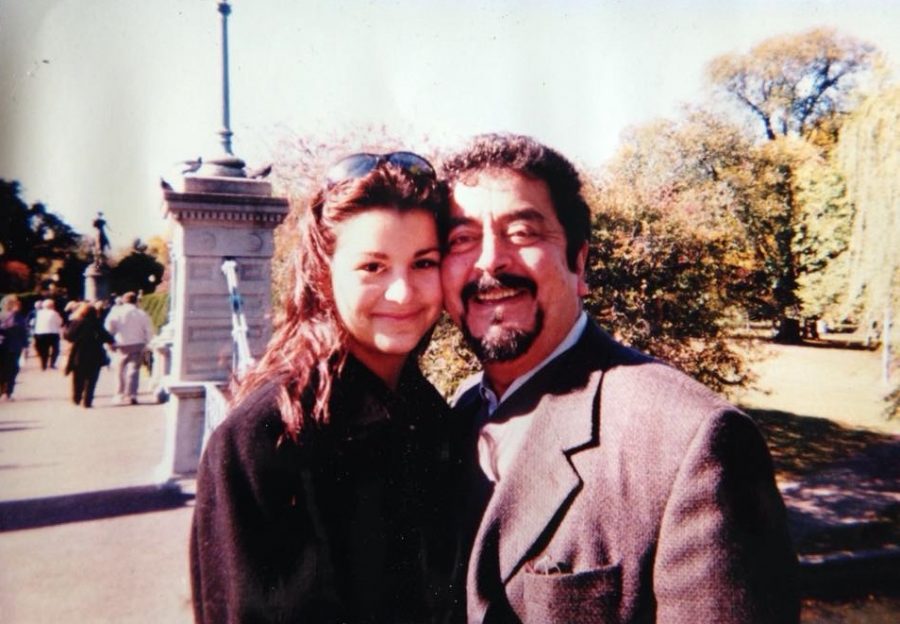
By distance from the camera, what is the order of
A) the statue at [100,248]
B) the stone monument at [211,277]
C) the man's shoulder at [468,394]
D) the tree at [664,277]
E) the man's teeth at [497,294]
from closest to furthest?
the man's teeth at [497,294]
the man's shoulder at [468,394]
the stone monument at [211,277]
the tree at [664,277]
the statue at [100,248]

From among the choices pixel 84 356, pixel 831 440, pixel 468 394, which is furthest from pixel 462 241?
pixel 831 440

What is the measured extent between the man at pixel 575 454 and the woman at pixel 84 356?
10536 millimetres

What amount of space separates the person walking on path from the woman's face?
50.0 ft

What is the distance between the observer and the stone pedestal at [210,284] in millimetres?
6109

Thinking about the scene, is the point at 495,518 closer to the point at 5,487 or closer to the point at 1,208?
the point at 1,208

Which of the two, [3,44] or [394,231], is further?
[3,44]

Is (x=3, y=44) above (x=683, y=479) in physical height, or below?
above

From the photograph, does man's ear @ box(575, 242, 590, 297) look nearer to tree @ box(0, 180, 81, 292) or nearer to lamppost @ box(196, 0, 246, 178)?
tree @ box(0, 180, 81, 292)

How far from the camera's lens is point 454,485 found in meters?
2.09

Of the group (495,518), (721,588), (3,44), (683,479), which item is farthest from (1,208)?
(721,588)

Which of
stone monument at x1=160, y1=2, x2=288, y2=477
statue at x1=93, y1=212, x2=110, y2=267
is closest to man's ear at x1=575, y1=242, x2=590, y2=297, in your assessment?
stone monument at x1=160, y1=2, x2=288, y2=477

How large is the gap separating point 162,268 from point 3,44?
99.2 ft

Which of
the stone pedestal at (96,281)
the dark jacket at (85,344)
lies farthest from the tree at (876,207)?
the stone pedestal at (96,281)

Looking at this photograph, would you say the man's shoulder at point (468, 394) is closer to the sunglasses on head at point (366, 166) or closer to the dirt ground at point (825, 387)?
the sunglasses on head at point (366, 166)
